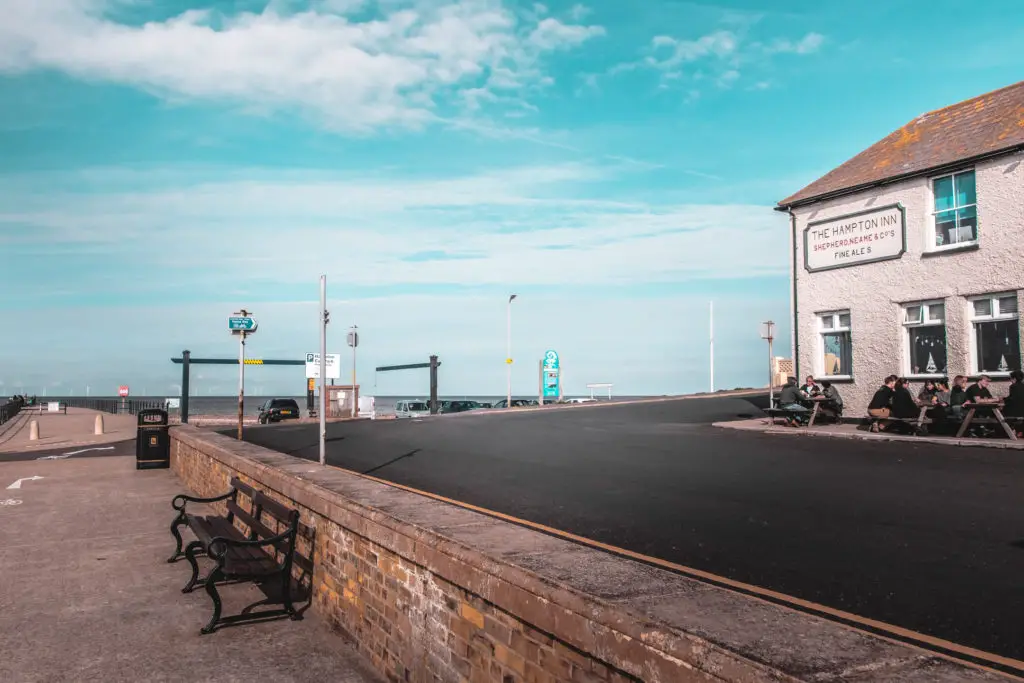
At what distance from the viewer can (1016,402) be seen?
15031mm

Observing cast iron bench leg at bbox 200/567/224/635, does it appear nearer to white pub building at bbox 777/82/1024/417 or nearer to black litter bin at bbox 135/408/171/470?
black litter bin at bbox 135/408/171/470

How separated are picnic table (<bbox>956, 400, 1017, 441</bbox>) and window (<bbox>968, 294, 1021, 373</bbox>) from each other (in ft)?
6.47

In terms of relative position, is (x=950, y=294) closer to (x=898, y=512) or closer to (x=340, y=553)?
(x=898, y=512)

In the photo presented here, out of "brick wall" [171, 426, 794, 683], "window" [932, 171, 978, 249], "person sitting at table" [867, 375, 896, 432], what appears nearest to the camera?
"brick wall" [171, 426, 794, 683]

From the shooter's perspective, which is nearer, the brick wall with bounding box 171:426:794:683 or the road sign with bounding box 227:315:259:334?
the brick wall with bounding box 171:426:794:683

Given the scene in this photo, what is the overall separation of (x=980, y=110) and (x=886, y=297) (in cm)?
547

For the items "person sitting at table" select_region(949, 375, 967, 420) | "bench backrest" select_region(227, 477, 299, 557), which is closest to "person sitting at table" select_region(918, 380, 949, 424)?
"person sitting at table" select_region(949, 375, 967, 420)

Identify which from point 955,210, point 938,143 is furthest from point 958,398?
point 938,143

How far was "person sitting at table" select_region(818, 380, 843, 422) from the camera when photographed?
64.2 ft

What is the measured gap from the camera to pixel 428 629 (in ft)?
17.0

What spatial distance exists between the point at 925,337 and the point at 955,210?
3.16 m

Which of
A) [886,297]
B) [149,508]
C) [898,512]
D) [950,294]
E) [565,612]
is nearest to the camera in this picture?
[565,612]

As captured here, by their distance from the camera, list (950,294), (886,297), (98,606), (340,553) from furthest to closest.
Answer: (886,297)
(950,294)
(98,606)
(340,553)

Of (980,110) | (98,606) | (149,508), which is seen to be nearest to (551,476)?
(98,606)
